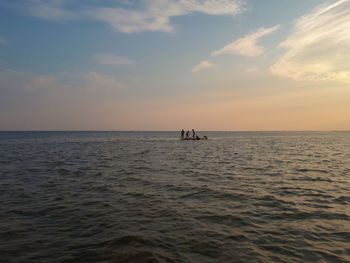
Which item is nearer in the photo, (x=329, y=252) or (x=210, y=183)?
(x=329, y=252)

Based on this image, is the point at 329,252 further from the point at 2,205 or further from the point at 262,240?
the point at 2,205

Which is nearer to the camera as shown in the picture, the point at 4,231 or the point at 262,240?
the point at 262,240

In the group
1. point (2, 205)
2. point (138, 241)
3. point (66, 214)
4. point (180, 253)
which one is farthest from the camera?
point (2, 205)

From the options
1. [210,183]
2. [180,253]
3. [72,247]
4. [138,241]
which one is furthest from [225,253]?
[210,183]

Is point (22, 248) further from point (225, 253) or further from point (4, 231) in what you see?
point (225, 253)

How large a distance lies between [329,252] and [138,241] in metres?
5.04

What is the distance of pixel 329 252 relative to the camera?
5957 millimetres

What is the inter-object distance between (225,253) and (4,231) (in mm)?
6600

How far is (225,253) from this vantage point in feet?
19.4

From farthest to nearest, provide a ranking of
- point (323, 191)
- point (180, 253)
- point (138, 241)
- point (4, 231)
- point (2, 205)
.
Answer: point (323, 191)
point (2, 205)
point (4, 231)
point (138, 241)
point (180, 253)

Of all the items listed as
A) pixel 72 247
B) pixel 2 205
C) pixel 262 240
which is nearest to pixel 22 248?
pixel 72 247

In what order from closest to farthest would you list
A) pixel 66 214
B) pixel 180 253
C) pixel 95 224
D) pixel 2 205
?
1. pixel 180 253
2. pixel 95 224
3. pixel 66 214
4. pixel 2 205

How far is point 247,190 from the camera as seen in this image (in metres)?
12.3

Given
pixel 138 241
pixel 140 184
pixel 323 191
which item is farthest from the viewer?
pixel 140 184
